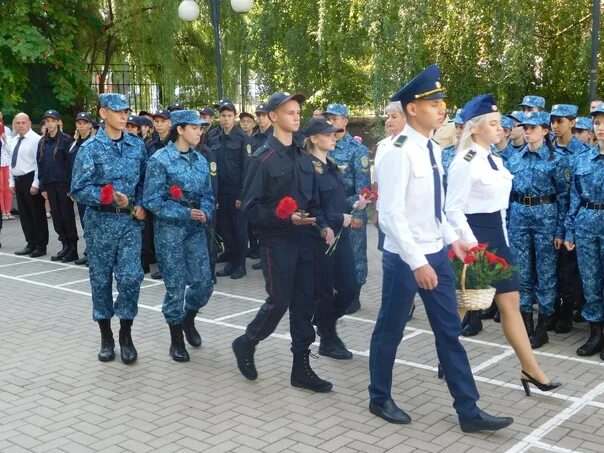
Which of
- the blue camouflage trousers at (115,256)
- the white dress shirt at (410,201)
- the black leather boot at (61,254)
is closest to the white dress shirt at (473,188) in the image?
the white dress shirt at (410,201)

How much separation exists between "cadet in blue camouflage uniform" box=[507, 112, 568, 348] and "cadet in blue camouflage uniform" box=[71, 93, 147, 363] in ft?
11.1

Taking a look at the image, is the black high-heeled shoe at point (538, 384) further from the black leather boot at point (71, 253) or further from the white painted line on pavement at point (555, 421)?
the black leather boot at point (71, 253)

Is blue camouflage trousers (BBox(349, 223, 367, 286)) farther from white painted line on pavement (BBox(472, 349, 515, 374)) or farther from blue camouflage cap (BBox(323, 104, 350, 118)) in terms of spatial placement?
white painted line on pavement (BBox(472, 349, 515, 374))

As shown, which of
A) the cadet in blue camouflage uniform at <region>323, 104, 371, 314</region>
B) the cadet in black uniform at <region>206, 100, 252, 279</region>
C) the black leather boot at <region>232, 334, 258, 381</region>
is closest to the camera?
the black leather boot at <region>232, 334, 258, 381</region>

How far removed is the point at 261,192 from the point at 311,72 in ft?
52.7

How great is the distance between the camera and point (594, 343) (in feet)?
22.9

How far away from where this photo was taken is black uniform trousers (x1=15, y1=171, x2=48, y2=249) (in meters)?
12.9

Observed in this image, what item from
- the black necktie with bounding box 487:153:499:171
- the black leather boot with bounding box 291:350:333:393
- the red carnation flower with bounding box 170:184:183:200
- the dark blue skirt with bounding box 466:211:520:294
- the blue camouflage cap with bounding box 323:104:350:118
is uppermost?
the blue camouflage cap with bounding box 323:104:350:118

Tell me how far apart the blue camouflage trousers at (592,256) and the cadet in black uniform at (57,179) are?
7850 mm

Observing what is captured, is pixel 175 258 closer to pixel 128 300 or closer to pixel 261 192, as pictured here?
pixel 128 300

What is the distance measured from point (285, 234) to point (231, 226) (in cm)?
523

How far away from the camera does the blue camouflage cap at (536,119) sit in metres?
7.04

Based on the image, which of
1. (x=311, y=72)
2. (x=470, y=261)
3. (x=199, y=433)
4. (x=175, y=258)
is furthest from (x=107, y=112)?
(x=311, y=72)

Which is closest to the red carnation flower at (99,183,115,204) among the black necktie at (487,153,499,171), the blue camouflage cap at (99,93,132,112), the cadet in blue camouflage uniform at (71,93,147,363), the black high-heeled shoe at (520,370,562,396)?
the cadet in blue camouflage uniform at (71,93,147,363)
